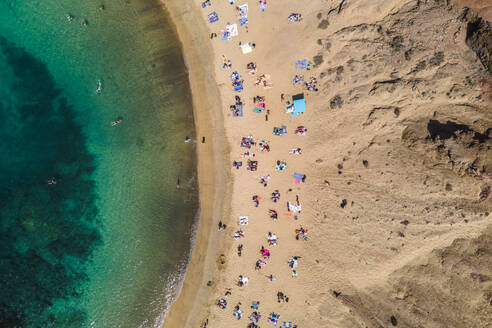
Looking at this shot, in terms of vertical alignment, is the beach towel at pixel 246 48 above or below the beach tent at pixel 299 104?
above

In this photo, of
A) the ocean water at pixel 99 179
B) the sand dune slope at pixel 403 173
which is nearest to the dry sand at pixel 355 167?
the sand dune slope at pixel 403 173

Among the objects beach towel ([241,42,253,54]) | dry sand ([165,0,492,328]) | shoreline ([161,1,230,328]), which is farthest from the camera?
shoreline ([161,1,230,328])

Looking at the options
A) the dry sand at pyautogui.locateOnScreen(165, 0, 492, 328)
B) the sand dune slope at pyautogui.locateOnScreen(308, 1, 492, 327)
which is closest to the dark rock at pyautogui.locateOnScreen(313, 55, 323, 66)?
the sand dune slope at pyautogui.locateOnScreen(308, 1, 492, 327)

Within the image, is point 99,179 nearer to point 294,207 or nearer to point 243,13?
point 294,207

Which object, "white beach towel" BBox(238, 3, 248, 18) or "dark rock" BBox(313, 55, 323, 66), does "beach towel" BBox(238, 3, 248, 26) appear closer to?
"white beach towel" BBox(238, 3, 248, 18)

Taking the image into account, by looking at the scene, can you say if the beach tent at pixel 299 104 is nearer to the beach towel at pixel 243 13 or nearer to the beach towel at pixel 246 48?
the beach towel at pixel 246 48

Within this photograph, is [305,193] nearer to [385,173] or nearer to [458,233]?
[385,173]
